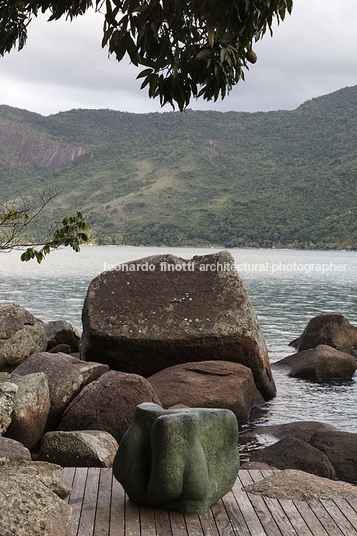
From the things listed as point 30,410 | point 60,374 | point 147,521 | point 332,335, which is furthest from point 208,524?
point 332,335

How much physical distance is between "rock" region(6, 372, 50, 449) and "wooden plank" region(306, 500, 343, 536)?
13.5ft

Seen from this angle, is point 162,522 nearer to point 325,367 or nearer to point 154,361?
point 154,361

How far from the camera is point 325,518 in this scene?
4.18 m

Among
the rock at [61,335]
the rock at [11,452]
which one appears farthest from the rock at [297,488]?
the rock at [61,335]

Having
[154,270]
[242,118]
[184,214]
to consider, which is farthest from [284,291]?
[242,118]

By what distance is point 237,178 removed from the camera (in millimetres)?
144625

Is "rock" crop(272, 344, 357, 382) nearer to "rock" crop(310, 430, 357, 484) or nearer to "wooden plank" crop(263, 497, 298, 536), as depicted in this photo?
"rock" crop(310, 430, 357, 484)

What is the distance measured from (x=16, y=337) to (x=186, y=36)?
8.33 m

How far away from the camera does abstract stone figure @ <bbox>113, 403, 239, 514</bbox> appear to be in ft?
13.4

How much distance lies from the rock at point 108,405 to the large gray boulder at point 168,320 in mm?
2412

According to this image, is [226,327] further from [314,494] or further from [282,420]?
[314,494]

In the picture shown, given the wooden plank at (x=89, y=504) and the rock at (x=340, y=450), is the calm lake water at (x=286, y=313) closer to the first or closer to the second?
the rock at (x=340, y=450)

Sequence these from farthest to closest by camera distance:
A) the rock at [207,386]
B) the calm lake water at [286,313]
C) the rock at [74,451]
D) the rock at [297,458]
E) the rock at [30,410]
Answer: the calm lake water at [286,313], the rock at [207,386], the rock at [297,458], the rock at [30,410], the rock at [74,451]

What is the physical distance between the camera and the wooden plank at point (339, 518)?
3.98 metres
